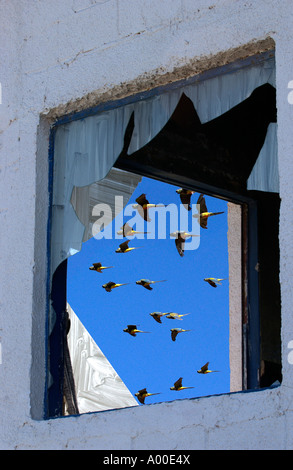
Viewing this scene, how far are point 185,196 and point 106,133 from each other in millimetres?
721

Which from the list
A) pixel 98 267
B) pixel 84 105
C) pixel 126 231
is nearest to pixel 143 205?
pixel 126 231

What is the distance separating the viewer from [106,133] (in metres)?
4.38

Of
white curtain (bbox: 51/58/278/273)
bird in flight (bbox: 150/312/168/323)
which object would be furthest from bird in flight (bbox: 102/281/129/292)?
white curtain (bbox: 51/58/278/273)

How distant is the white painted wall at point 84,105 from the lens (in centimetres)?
354

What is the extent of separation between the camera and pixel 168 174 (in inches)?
194

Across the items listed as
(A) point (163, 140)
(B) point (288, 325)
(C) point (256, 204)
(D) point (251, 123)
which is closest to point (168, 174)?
(A) point (163, 140)

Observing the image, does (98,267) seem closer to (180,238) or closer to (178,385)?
(180,238)

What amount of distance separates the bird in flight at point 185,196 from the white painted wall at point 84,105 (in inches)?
31.7
